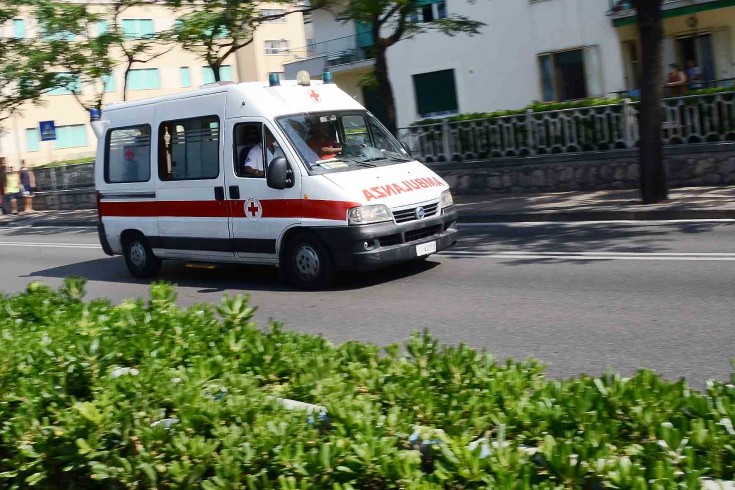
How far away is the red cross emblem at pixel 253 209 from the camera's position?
1170 centimetres

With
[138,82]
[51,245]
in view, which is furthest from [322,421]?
[138,82]

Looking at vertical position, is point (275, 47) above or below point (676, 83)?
above

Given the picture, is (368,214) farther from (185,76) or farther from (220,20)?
(185,76)

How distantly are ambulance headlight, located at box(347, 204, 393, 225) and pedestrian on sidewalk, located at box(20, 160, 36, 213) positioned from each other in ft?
91.0

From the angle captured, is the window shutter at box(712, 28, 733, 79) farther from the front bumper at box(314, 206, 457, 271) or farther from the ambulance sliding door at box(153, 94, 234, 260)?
the ambulance sliding door at box(153, 94, 234, 260)

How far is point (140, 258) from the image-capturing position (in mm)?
13898

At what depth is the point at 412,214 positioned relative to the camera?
11.2 metres

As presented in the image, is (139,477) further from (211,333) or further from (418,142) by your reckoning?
(418,142)

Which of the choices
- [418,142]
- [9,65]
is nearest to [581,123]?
[418,142]

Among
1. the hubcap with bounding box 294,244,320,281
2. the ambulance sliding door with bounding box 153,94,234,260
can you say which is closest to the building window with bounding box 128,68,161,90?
the ambulance sliding door with bounding box 153,94,234,260

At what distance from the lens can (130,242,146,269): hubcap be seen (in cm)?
1386

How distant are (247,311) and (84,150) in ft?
204

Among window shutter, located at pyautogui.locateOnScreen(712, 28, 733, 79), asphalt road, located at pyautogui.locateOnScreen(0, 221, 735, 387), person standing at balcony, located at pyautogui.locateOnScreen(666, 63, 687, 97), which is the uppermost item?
window shutter, located at pyautogui.locateOnScreen(712, 28, 733, 79)

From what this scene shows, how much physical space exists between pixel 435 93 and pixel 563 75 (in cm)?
515
